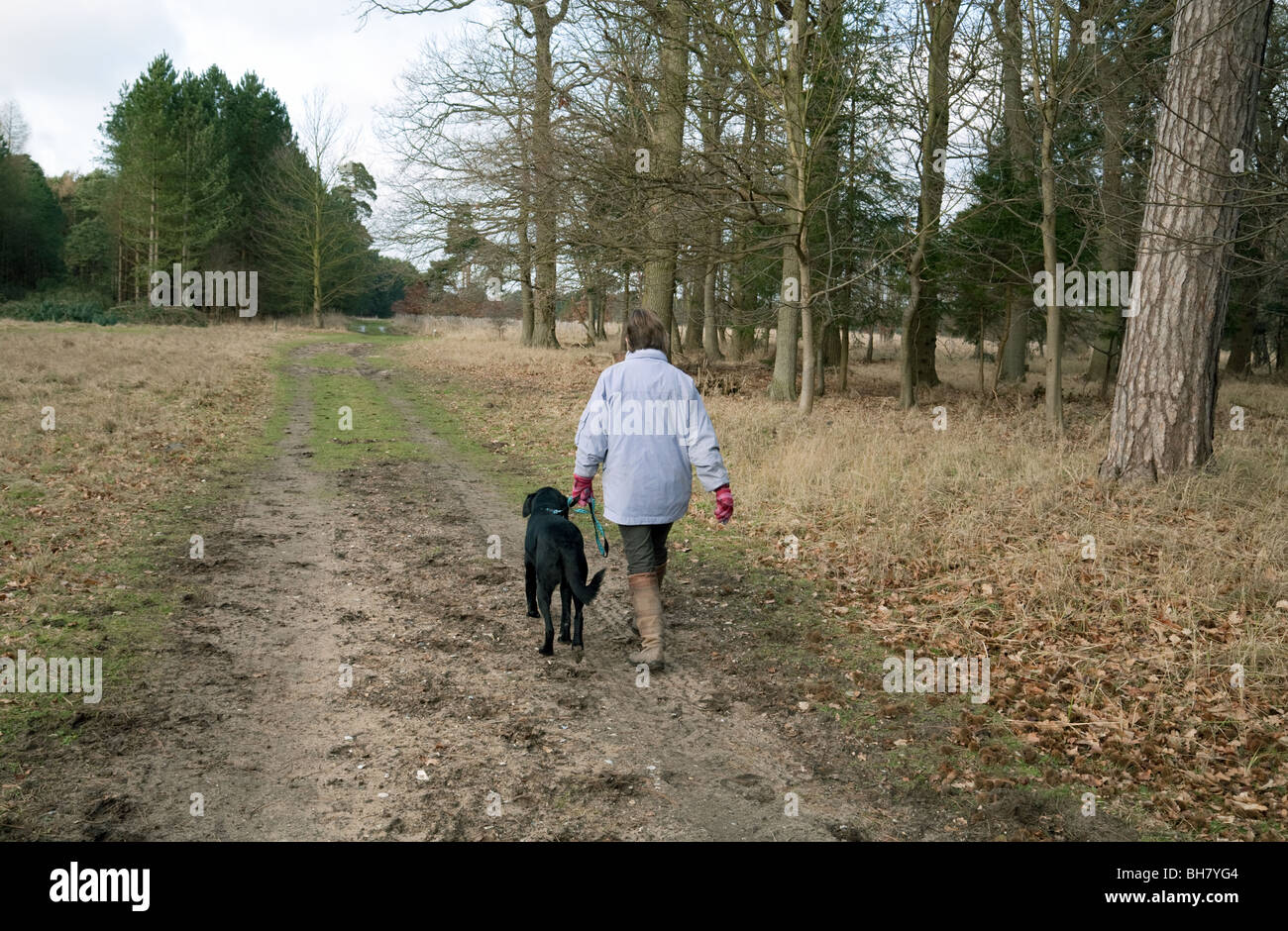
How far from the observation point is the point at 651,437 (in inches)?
213

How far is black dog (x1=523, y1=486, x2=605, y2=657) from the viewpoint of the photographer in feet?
17.8

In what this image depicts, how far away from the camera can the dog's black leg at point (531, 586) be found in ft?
19.1

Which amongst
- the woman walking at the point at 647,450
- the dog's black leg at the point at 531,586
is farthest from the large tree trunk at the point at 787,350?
the woman walking at the point at 647,450

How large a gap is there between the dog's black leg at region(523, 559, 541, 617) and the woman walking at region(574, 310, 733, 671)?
75 centimetres

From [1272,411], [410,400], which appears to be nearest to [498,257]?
[410,400]

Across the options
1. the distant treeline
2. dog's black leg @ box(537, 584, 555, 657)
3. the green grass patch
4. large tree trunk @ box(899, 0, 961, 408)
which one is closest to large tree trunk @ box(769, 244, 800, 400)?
large tree trunk @ box(899, 0, 961, 408)

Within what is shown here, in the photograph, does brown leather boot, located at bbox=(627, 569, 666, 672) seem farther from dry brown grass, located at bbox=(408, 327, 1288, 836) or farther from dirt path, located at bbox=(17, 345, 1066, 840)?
dry brown grass, located at bbox=(408, 327, 1288, 836)

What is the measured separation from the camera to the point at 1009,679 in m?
5.40

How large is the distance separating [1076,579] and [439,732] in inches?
186

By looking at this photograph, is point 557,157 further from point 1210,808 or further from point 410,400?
point 1210,808

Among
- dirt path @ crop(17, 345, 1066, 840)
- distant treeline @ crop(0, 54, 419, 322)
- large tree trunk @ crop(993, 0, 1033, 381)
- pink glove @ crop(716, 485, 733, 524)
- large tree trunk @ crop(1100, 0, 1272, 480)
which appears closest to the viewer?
dirt path @ crop(17, 345, 1066, 840)

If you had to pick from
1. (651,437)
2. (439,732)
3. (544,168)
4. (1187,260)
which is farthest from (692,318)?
(439,732)

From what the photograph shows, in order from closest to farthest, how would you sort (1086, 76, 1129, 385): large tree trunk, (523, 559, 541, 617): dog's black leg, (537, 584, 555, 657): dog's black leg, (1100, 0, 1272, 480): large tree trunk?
1. (537, 584, 555, 657): dog's black leg
2. (523, 559, 541, 617): dog's black leg
3. (1100, 0, 1272, 480): large tree trunk
4. (1086, 76, 1129, 385): large tree trunk

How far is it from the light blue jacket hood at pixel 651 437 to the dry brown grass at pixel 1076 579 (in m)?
1.75
